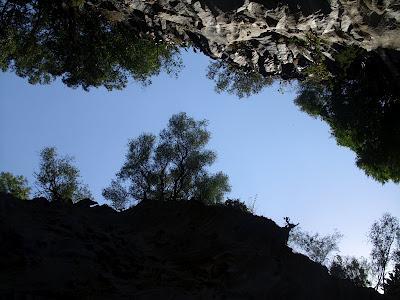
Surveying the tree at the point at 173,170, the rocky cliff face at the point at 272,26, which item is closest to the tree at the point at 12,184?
the tree at the point at 173,170

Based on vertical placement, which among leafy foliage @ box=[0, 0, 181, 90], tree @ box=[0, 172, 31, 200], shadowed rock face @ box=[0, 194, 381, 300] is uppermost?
leafy foliage @ box=[0, 0, 181, 90]

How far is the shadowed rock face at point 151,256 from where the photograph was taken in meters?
6.57

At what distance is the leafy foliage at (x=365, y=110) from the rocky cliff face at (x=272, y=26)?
124 centimetres

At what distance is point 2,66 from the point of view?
23016mm

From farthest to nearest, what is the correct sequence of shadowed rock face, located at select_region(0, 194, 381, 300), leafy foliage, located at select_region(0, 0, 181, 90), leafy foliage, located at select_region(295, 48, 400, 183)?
leafy foliage, located at select_region(0, 0, 181, 90) → leafy foliage, located at select_region(295, 48, 400, 183) → shadowed rock face, located at select_region(0, 194, 381, 300)

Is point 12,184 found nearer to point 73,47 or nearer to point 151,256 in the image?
point 73,47

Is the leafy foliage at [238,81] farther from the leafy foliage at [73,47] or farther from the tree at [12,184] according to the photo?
the tree at [12,184]

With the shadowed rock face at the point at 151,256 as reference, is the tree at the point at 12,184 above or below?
above

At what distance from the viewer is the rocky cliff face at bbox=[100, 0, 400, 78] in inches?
436

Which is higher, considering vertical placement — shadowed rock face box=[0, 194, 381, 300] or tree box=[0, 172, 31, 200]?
tree box=[0, 172, 31, 200]

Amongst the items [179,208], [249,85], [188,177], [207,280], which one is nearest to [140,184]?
[188,177]

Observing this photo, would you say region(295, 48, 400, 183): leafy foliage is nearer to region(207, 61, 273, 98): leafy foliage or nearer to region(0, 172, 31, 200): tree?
region(207, 61, 273, 98): leafy foliage

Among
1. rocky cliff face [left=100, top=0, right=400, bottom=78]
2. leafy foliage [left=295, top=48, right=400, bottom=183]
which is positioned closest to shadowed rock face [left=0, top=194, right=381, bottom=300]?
rocky cliff face [left=100, top=0, right=400, bottom=78]

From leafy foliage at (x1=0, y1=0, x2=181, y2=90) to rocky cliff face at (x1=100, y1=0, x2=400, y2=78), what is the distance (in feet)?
12.7
